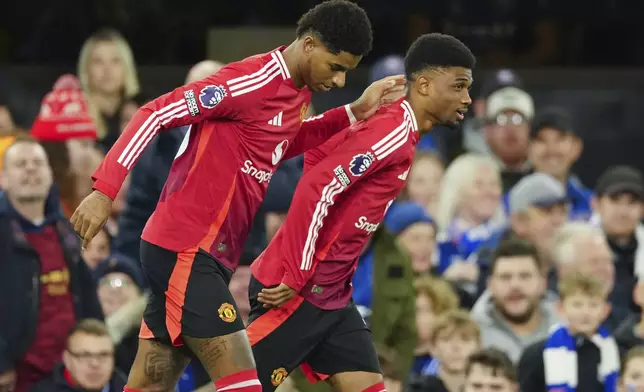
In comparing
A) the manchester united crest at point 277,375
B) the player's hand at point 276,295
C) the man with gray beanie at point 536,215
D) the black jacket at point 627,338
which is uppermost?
the man with gray beanie at point 536,215

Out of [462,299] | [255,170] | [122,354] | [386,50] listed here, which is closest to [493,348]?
[462,299]

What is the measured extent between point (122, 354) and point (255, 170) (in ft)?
8.97

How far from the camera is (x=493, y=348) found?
7.86 metres

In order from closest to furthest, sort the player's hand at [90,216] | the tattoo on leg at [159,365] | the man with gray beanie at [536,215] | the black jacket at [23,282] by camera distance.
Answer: the player's hand at [90,216] < the tattoo on leg at [159,365] < the black jacket at [23,282] < the man with gray beanie at [536,215]

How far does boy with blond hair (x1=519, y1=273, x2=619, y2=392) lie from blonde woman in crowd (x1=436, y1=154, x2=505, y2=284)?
1220 millimetres

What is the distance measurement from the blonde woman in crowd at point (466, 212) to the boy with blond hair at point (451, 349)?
3.28 ft

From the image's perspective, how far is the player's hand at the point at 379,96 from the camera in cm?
629

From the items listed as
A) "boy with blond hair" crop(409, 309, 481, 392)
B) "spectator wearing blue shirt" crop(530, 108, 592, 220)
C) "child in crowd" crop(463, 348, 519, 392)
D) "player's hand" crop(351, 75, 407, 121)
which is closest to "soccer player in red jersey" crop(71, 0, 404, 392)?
"player's hand" crop(351, 75, 407, 121)

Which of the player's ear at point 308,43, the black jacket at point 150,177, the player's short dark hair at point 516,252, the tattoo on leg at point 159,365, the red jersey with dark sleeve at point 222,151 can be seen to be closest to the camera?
the red jersey with dark sleeve at point 222,151

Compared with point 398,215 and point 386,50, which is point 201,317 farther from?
point 386,50

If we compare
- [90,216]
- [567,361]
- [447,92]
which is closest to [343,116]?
[447,92]

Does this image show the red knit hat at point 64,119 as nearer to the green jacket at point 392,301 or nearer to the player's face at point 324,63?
the green jacket at point 392,301

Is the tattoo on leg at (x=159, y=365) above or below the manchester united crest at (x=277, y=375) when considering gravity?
above

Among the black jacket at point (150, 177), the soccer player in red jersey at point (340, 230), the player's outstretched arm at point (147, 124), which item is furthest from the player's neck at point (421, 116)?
the black jacket at point (150, 177)
